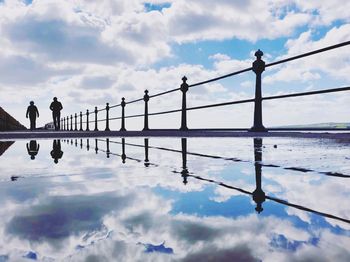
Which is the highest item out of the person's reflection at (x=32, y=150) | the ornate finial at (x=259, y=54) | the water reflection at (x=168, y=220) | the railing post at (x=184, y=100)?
the ornate finial at (x=259, y=54)

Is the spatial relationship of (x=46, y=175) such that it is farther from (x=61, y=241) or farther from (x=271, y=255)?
(x=271, y=255)

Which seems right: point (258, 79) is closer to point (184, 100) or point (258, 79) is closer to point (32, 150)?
point (184, 100)

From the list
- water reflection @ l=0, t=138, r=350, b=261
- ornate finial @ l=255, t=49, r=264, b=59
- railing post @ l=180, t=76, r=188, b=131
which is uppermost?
ornate finial @ l=255, t=49, r=264, b=59

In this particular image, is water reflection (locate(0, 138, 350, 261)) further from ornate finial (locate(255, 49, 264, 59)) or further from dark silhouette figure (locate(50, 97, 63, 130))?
dark silhouette figure (locate(50, 97, 63, 130))

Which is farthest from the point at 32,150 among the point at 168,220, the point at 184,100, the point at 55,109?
the point at 55,109

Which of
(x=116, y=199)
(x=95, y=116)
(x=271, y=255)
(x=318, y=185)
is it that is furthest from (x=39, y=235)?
(x=95, y=116)

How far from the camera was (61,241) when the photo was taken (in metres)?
0.74

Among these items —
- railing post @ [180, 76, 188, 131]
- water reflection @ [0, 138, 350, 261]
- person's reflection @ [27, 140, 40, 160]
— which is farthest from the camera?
railing post @ [180, 76, 188, 131]

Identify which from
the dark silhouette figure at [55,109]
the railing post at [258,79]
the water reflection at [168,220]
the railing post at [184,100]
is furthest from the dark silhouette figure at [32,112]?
the water reflection at [168,220]

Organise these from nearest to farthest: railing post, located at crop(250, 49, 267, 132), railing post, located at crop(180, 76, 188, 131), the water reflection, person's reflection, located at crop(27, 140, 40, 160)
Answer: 1. the water reflection
2. person's reflection, located at crop(27, 140, 40, 160)
3. railing post, located at crop(250, 49, 267, 132)
4. railing post, located at crop(180, 76, 188, 131)

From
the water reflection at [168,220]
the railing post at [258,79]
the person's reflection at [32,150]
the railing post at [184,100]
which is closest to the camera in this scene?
the water reflection at [168,220]

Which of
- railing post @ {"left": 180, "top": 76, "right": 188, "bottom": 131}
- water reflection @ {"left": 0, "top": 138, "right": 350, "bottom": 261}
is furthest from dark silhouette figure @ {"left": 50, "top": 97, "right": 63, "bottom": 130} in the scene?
water reflection @ {"left": 0, "top": 138, "right": 350, "bottom": 261}

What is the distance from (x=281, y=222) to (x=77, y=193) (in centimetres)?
69

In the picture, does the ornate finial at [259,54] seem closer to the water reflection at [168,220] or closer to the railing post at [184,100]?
the railing post at [184,100]
